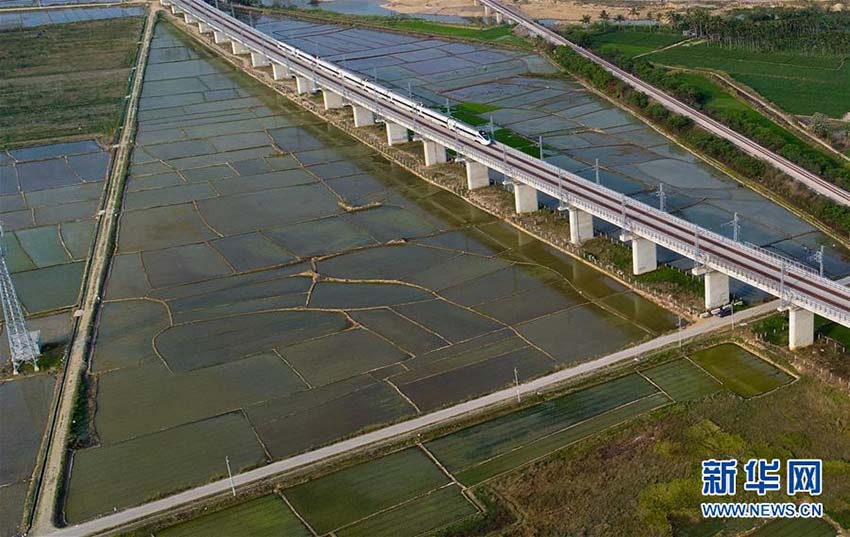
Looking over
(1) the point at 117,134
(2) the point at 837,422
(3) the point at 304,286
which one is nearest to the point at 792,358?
(2) the point at 837,422

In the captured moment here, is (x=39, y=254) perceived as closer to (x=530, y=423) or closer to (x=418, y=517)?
(x=530, y=423)

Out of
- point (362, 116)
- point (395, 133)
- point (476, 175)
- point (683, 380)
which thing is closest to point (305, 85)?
point (362, 116)

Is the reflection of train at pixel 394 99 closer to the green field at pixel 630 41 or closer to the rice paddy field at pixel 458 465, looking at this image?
the green field at pixel 630 41

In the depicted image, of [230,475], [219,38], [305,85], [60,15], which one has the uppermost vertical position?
[60,15]

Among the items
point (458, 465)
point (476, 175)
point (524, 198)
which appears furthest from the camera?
point (476, 175)

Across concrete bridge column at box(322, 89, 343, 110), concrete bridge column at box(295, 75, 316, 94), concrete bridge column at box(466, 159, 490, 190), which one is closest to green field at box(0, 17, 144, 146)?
concrete bridge column at box(295, 75, 316, 94)

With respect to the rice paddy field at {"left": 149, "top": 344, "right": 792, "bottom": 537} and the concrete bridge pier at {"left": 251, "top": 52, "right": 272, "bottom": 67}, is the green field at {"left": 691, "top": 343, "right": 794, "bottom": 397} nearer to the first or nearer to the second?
the rice paddy field at {"left": 149, "top": 344, "right": 792, "bottom": 537}
